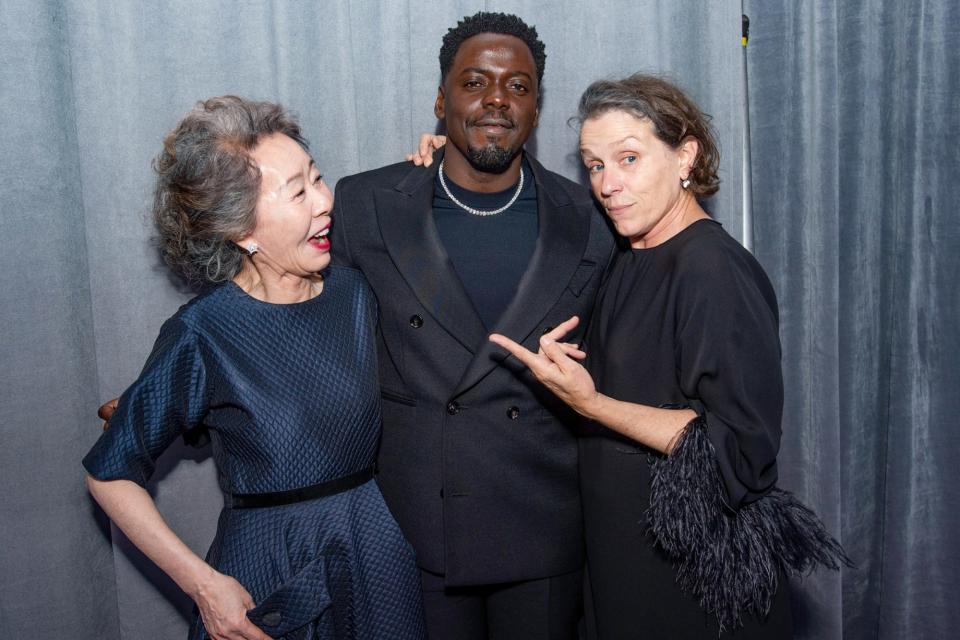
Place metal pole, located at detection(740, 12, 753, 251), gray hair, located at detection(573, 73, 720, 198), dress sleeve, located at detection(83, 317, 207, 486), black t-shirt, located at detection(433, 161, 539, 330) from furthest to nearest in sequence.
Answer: metal pole, located at detection(740, 12, 753, 251)
black t-shirt, located at detection(433, 161, 539, 330)
gray hair, located at detection(573, 73, 720, 198)
dress sleeve, located at detection(83, 317, 207, 486)

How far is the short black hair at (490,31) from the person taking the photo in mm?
1754

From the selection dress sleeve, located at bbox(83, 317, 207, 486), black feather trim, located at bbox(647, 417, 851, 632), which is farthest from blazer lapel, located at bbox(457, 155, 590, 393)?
dress sleeve, located at bbox(83, 317, 207, 486)

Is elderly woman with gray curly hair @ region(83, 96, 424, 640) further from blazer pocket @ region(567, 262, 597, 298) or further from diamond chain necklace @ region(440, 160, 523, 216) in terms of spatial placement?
blazer pocket @ region(567, 262, 597, 298)

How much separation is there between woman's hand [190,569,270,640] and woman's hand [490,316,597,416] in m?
0.63

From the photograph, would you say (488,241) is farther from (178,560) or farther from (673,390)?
(178,560)

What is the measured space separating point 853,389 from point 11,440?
2.33m

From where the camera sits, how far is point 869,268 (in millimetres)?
2430

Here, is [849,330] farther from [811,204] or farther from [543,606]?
[543,606]

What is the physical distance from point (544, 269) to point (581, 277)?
0.10 meters

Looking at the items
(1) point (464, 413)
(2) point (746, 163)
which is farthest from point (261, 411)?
(2) point (746, 163)

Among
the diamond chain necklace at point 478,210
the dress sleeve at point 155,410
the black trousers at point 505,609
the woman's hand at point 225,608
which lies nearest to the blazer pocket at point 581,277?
the diamond chain necklace at point 478,210

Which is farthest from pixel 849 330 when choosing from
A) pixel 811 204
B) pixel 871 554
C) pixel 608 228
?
pixel 608 228

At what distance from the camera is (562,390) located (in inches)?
56.7

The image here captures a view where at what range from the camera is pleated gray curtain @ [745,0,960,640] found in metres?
2.33
